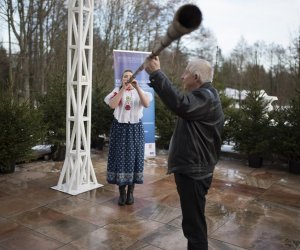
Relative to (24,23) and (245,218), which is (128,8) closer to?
(24,23)

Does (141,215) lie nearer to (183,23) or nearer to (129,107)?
(129,107)

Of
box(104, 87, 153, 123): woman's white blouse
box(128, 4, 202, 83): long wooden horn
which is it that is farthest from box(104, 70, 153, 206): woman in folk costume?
box(128, 4, 202, 83): long wooden horn

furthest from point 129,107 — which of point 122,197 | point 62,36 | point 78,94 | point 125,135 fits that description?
point 62,36

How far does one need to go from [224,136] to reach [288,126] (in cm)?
148

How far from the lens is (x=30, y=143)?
19.6 feet

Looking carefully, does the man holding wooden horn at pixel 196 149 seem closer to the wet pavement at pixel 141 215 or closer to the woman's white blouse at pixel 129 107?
the wet pavement at pixel 141 215

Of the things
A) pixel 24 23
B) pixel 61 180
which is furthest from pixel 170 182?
pixel 24 23

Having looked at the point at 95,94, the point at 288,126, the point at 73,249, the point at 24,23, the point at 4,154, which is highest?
the point at 24,23

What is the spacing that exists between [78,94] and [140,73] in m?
2.93

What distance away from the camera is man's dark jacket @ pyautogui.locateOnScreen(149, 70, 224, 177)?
2.37 metres

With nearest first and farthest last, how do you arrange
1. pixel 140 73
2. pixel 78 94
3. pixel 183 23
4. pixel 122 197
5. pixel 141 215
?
pixel 183 23
pixel 141 215
pixel 122 197
pixel 78 94
pixel 140 73

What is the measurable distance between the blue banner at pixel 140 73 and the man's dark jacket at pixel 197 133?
4373 millimetres

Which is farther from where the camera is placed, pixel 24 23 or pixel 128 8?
pixel 128 8

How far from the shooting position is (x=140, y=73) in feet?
24.7
